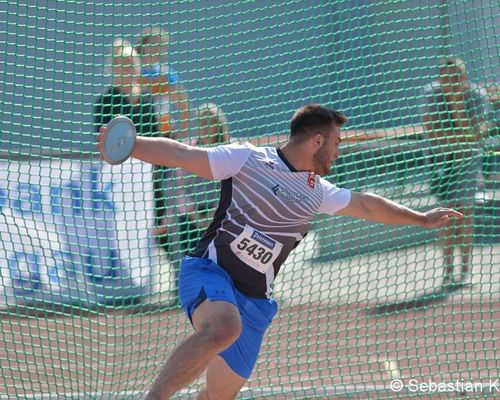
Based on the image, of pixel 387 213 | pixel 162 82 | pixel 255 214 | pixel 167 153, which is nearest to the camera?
pixel 167 153

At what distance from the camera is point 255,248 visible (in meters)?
5.04

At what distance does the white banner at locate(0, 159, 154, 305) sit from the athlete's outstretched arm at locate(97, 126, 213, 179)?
1.73 meters

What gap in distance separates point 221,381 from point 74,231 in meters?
2.27

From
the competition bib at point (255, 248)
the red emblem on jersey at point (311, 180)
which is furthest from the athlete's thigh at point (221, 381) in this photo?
the red emblem on jersey at point (311, 180)

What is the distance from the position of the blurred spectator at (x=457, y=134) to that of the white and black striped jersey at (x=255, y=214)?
2.02 m

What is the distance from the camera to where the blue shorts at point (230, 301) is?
4.85m

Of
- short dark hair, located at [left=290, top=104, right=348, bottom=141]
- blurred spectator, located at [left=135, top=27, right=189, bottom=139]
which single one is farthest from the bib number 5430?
blurred spectator, located at [left=135, top=27, right=189, bottom=139]

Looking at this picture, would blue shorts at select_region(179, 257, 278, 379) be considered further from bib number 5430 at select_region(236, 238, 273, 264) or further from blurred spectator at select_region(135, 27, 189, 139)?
blurred spectator at select_region(135, 27, 189, 139)

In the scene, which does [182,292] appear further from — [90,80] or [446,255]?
[446,255]

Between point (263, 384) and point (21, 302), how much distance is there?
1729mm

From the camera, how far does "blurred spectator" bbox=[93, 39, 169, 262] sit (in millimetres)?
6301

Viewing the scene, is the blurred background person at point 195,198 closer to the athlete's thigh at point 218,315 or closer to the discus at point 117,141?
the athlete's thigh at point 218,315

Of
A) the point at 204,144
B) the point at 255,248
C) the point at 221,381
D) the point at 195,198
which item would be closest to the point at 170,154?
the point at 255,248

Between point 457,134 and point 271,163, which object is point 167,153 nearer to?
point 271,163
